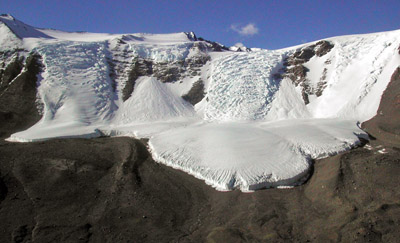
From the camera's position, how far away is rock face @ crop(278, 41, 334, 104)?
35.3m

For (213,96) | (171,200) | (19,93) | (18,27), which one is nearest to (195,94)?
(213,96)

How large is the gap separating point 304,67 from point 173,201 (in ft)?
91.4

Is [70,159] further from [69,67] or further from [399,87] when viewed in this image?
[399,87]

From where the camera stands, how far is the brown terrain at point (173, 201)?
1505cm

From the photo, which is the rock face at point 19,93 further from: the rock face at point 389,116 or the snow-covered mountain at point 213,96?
the rock face at point 389,116

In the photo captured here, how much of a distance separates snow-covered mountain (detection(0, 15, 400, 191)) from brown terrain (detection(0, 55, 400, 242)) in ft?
5.91

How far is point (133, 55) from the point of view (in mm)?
44344

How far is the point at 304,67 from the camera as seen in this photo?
38.6 m

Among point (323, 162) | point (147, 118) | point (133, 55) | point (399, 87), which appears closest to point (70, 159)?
point (147, 118)

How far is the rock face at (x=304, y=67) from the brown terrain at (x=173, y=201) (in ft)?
38.5

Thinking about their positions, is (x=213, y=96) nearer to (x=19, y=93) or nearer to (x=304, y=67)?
(x=304, y=67)

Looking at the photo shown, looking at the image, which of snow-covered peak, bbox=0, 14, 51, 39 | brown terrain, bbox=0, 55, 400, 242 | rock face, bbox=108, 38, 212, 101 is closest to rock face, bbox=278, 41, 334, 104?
brown terrain, bbox=0, 55, 400, 242

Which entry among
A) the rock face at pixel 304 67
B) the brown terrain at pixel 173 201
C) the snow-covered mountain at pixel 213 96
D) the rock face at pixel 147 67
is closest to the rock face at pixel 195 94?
the snow-covered mountain at pixel 213 96

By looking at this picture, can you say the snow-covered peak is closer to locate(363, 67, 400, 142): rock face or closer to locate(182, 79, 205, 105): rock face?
locate(182, 79, 205, 105): rock face
